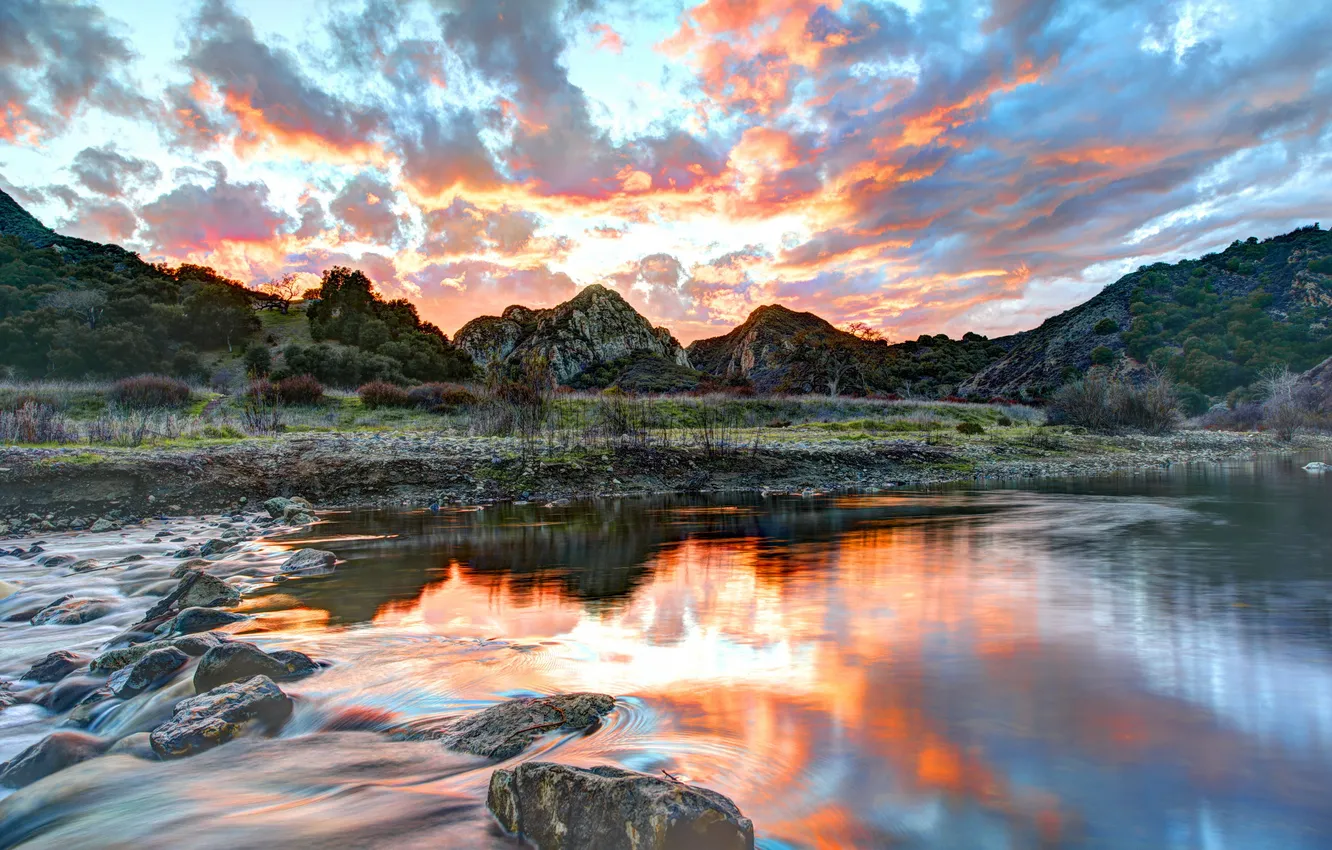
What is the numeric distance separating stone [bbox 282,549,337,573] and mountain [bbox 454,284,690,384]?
87.6 m

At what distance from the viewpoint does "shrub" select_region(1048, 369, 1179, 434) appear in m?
37.6

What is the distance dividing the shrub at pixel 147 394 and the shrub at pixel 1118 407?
44.5m

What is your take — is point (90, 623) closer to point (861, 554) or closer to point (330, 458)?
point (861, 554)

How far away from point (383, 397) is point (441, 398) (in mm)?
2861

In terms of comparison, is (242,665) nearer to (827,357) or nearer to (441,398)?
(441,398)

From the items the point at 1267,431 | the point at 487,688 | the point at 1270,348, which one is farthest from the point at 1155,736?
the point at 1270,348

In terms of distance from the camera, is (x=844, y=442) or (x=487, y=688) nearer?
(x=487, y=688)

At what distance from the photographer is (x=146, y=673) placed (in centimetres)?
471

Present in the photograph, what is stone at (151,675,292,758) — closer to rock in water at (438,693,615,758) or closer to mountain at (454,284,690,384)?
rock in water at (438,693,615,758)

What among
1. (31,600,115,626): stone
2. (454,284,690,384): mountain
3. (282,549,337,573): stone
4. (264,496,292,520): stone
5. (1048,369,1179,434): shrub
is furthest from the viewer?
(454,284,690,384): mountain

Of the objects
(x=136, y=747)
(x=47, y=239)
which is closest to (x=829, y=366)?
(x=136, y=747)

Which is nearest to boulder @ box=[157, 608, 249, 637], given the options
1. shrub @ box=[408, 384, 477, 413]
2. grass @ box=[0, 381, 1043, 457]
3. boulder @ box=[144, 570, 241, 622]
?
boulder @ box=[144, 570, 241, 622]

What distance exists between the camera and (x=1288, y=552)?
9.25 metres

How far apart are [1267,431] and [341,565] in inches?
2061
